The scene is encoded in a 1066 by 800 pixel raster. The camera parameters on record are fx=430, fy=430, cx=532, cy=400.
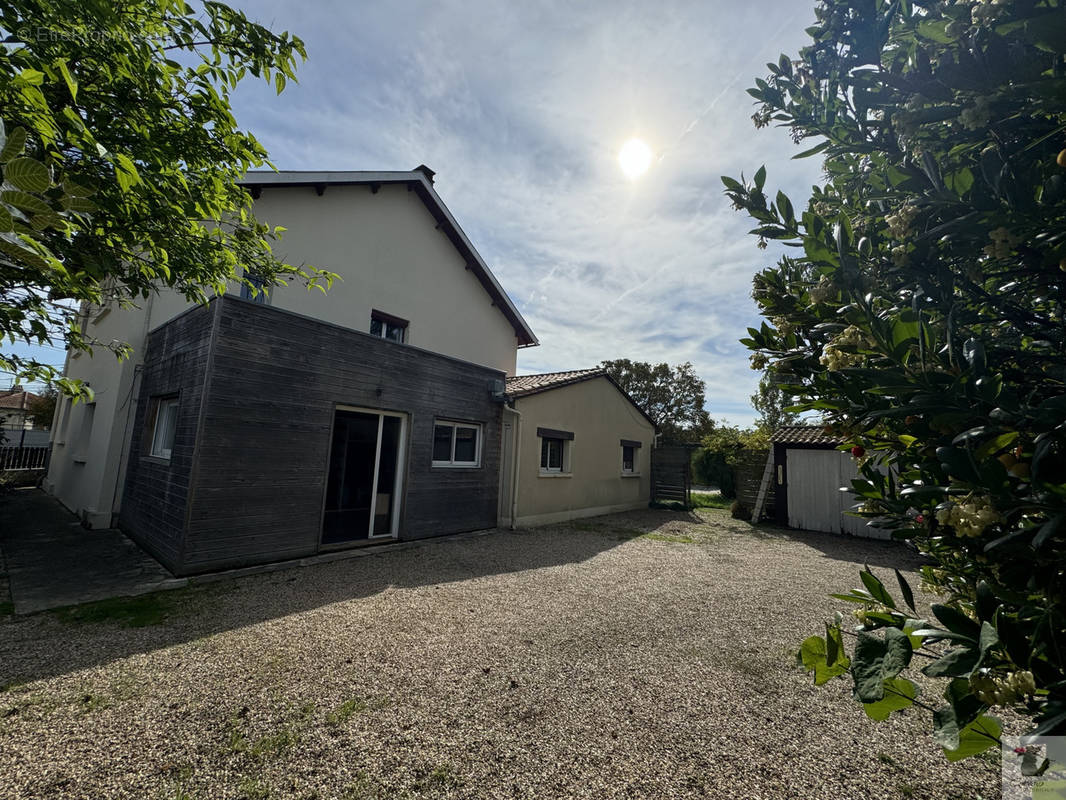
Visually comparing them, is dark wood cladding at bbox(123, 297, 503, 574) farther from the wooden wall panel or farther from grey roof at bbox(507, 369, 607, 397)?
grey roof at bbox(507, 369, 607, 397)

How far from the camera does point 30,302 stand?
2713 mm

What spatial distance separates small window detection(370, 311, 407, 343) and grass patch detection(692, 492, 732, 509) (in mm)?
12165

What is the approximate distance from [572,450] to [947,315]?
36.7 feet

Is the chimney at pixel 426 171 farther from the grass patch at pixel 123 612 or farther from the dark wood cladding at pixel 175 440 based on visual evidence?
the grass patch at pixel 123 612

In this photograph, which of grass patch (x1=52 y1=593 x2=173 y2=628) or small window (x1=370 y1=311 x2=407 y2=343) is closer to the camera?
grass patch (x1=52 y1=593 x2=173 y2=628)

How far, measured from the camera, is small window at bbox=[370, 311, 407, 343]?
1117 centimetres

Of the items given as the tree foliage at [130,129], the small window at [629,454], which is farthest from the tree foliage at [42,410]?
the tree foliage at [130,129]

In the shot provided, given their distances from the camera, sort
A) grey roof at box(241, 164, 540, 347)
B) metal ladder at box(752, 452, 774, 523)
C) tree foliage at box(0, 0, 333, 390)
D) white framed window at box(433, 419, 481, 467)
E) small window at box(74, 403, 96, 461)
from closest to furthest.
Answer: tree foliage at box(0, 0, 333, 390) → grey roof at box(241, 164, 540, 347) → white framed window at box(433, 419, 481, 467) → small window at box(74, 403, 96, 461) → metal ladder at box(752, 452, 774, 523)

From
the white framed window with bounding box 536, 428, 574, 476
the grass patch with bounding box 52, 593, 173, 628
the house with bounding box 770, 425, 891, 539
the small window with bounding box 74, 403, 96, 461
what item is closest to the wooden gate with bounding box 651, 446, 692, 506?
the house with bounding box 770, 425, 891, 539

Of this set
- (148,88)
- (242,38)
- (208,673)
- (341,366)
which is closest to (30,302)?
(148,88)

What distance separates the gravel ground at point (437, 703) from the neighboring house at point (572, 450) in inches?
200

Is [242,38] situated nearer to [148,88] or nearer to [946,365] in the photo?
[148,88]

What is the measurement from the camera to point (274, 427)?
6277 mm

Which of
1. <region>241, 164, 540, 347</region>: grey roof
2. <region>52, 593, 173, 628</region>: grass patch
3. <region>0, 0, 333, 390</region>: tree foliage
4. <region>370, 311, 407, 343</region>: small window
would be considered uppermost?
<region>241, 164, 540, 347</region>: grey roof
